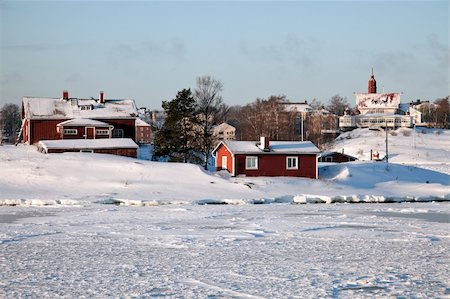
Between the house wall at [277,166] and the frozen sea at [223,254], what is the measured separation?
638 inches

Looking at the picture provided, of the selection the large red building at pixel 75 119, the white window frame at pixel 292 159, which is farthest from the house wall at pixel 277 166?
the large red building at pixel 75 119

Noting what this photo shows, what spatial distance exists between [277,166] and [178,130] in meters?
8.79

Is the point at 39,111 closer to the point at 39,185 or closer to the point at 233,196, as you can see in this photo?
the point at 39,185

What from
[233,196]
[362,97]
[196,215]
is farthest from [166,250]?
[362,97]

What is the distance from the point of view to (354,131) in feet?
340

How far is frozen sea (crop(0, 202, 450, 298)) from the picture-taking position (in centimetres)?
1395

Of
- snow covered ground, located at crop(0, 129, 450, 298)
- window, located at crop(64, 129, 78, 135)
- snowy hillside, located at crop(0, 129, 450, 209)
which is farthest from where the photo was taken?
window, located at crop(64, 129, 78, 135)

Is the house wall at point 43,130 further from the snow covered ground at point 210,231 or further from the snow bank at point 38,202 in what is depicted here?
the snow bank at point 38,202

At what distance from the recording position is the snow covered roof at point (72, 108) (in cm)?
5609

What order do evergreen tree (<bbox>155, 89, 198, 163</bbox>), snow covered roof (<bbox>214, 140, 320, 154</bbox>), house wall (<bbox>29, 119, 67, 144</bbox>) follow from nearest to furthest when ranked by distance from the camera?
snow covered roof (<bbox>214, 140, 320, 154</bbox>) → evergreen tree (<bbox>155, 89, 198, 163</bbox>) → house wall (<bbox>29, 119, 67, 144</bbox>)

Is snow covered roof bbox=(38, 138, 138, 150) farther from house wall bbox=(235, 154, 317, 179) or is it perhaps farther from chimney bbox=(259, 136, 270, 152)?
chimney bbox=(259, 136, 270, 152)

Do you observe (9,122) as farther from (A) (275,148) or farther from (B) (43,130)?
(A) (275,148)

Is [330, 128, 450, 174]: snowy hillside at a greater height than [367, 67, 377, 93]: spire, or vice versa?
[367, 67, 377, 93]: spire

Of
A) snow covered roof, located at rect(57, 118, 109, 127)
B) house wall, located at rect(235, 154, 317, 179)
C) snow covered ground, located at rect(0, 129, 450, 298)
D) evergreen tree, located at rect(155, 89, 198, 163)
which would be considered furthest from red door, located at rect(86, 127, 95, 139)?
house wall, located at rect(235, 154, 317, 179)
